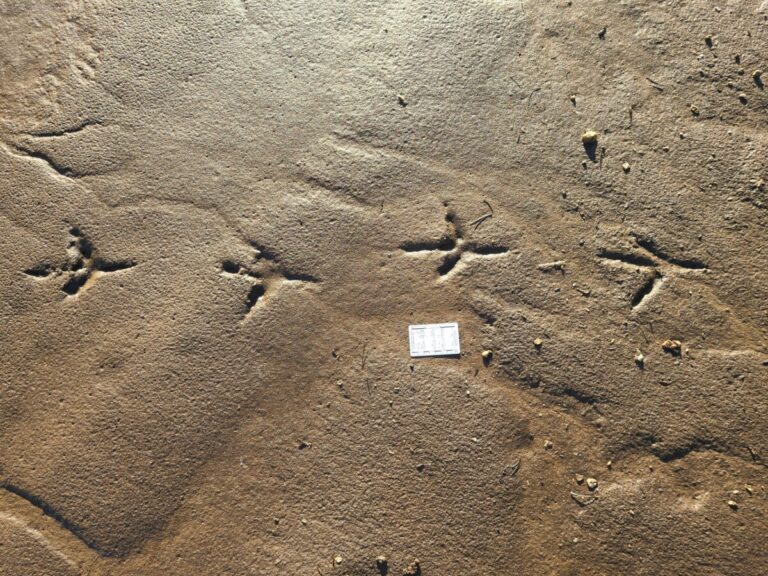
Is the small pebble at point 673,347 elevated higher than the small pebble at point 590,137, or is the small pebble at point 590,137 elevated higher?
the small pebble at point 590,137

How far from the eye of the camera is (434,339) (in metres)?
2.29

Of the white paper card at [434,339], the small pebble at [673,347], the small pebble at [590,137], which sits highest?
the small pebble at [590,137]

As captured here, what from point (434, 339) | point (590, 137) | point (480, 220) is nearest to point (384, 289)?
point (434, 339)

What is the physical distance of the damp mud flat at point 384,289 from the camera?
2184 mm

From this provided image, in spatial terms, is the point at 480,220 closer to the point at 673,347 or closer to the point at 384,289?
the point at 384,289

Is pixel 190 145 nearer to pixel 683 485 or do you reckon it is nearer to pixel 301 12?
pixel 301 12

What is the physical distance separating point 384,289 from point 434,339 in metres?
0.28

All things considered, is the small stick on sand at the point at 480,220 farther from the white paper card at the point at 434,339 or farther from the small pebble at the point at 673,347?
the small pebble at the point at 673,347

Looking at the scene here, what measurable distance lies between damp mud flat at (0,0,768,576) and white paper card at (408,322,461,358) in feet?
0.04

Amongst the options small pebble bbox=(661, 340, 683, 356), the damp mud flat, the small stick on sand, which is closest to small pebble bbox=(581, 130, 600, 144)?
the damp mud flat

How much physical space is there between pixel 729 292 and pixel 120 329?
7.91 feet

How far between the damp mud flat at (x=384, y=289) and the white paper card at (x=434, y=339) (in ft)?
0.04

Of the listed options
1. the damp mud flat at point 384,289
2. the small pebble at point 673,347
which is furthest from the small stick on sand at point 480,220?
Answer: the small pebble at point 673,347

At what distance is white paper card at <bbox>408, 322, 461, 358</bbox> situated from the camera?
2.28 m
